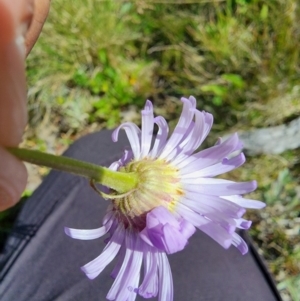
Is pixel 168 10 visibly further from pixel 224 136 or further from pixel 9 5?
pixel 9 5

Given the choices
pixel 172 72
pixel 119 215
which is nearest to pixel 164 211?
pixel 119 215

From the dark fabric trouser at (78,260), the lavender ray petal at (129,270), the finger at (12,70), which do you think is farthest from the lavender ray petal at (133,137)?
the dark fabric trouser at (78,260)

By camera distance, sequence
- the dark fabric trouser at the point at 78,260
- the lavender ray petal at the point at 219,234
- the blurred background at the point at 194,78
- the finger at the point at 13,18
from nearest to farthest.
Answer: the finger at the point at 13,18 → the lavender ray petal at the point at 219,234 → the dark fabric trouser at the point at 78,260 → the blurred background at the point at 194,78

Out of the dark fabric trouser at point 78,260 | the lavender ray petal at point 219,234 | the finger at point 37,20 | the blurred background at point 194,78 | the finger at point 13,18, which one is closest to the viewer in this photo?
the finger at point 13,18

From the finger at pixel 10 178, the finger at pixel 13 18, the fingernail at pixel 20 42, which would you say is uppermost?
the finger at pixel 13 18

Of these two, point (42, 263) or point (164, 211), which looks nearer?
point (164, 211)

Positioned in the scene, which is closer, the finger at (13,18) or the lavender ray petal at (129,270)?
the finger at (13,18)

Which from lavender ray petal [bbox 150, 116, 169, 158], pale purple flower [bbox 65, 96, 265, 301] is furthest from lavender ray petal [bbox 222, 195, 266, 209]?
lavender ray petal [bbox 150, 116, 169, 158]

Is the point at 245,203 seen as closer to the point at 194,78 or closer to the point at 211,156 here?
the point at 211,156

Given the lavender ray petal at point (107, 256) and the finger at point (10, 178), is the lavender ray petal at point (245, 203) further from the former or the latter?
the finger at point (10, 178)
